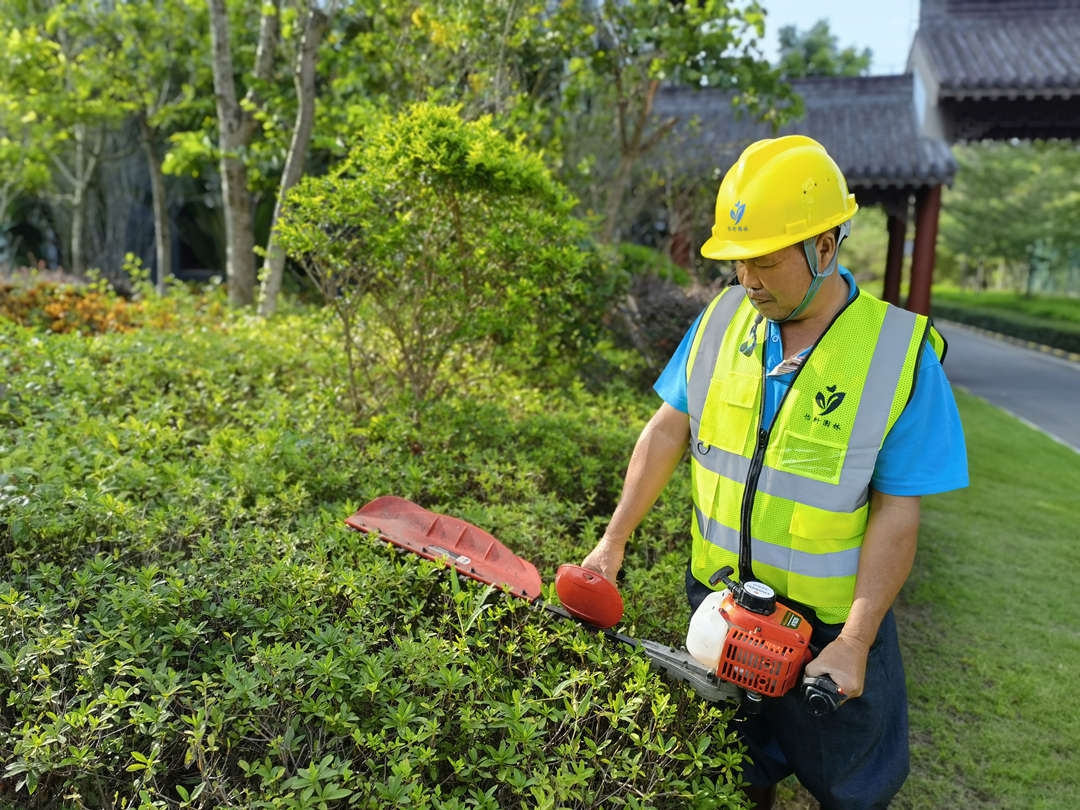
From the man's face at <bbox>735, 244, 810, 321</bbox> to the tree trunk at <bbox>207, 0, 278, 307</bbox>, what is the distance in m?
6.87

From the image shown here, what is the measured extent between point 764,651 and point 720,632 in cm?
11

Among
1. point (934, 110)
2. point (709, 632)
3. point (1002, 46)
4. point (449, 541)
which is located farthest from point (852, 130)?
point (709, 632)

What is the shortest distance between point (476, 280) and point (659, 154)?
26.7 feet

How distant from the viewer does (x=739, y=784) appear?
1954 mm

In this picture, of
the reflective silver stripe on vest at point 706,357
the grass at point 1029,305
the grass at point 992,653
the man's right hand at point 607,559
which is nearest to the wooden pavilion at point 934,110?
the grass at point 992,653

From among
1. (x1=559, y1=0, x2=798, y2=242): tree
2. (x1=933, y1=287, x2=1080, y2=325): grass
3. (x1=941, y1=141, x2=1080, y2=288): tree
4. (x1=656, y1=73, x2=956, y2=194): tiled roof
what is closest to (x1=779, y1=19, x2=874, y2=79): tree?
(x1=941, y1=141, x2=1080, y2=288): tree

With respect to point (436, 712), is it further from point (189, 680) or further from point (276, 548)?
point (276, 548)

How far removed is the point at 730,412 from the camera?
1.99 meters

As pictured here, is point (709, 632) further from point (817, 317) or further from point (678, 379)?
point (817, 317)

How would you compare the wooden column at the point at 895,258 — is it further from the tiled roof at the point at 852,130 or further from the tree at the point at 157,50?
the tree at the point at 157,50

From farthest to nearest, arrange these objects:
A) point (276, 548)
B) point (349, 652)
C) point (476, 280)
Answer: point (476, 280) < point (276, 548) < point (349, 652)

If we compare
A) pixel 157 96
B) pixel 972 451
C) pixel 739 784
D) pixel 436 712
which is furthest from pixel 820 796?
pixel 157 96

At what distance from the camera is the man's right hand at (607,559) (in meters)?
2.15

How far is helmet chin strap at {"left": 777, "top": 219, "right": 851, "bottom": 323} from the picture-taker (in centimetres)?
184
